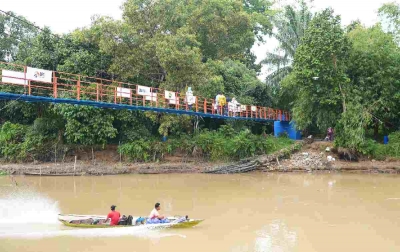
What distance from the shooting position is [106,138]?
21.0 metres

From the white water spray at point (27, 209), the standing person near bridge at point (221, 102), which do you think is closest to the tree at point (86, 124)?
the white water spray at point (27, 209)

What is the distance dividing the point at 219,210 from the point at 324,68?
37.6ft

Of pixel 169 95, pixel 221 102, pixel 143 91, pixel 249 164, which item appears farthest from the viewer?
pixel 221 102

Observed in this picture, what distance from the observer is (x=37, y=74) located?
476 inches

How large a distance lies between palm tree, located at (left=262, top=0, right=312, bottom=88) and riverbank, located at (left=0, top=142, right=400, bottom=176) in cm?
675

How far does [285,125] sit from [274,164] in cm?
607

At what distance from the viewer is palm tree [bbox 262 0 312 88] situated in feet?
79.0

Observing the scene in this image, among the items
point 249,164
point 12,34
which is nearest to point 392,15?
point 249,164

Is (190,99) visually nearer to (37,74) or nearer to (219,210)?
(37,74)

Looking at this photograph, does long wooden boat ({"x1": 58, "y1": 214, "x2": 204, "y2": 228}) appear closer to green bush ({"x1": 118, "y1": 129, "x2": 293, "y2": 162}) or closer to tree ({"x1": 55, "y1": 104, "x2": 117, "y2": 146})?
tree ({"x1": 55, "y1": 104, "x2": 117, "y2": 146})

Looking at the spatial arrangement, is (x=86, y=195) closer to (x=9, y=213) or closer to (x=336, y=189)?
(x=9, y=213)

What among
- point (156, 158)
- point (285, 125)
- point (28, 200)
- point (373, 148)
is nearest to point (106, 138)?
point (156, 158)

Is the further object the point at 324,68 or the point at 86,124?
the point at 86,124

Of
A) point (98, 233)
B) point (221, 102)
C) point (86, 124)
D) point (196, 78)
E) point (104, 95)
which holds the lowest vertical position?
point (98, 233)
